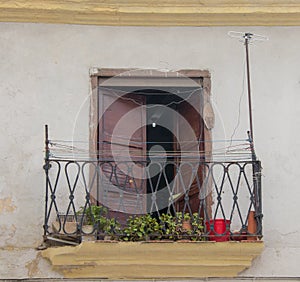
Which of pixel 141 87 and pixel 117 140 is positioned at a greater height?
pixel 141 87

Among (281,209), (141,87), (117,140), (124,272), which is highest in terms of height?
(141,87)

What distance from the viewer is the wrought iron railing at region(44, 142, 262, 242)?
798 cm

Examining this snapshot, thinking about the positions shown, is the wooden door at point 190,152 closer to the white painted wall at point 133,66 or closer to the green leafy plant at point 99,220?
the white painted wall at point 133,66

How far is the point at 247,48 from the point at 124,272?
266cm

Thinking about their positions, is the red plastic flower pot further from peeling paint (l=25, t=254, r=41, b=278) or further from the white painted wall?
peeling paint (l=25, t=254, r=41, b=278)

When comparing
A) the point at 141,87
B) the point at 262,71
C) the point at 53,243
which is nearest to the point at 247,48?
the point at 262,71

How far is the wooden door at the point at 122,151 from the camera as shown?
8438mm

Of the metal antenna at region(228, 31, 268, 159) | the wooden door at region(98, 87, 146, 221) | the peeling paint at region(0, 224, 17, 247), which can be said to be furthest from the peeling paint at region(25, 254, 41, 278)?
the metal antenna at region(228, 31, 268, 159)

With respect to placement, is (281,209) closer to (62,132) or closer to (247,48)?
(247,48)

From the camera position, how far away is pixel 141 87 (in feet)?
28.8

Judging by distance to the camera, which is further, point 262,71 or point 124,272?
point 262,71

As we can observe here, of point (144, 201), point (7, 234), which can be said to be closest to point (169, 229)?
point (144, 201)

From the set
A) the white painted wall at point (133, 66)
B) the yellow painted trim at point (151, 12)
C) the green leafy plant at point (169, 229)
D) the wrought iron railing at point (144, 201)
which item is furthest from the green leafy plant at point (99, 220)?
the yellow painted trim at point (151, 12)

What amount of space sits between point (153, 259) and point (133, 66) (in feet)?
6.83
